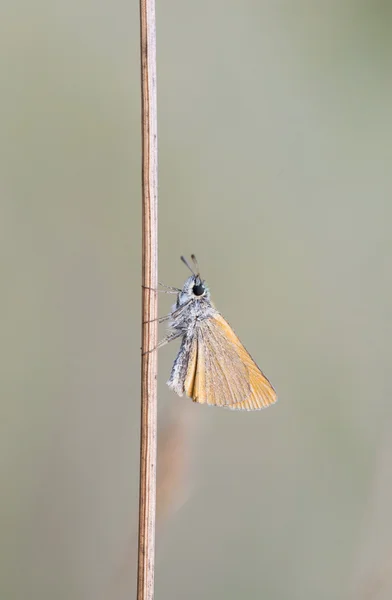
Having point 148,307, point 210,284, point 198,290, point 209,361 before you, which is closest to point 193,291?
point 198,290

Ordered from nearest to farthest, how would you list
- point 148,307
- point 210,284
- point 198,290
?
point 148,307
point 198,290
point 210,284

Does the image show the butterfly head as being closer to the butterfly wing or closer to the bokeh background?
the butterfly wing

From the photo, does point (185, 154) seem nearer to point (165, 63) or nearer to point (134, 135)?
point (134, 135)

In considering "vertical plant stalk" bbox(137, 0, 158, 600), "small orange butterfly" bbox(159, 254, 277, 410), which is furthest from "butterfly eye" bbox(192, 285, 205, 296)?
"vertical plant stalk" bbox(137, 0, 158, 600)

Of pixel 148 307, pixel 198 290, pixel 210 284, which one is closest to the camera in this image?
pixel 148 307

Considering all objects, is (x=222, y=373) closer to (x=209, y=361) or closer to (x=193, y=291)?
(x=209, y=361)

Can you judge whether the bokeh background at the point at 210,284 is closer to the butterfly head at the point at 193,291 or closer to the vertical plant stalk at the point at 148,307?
the butterfly head at the point at 193,291
